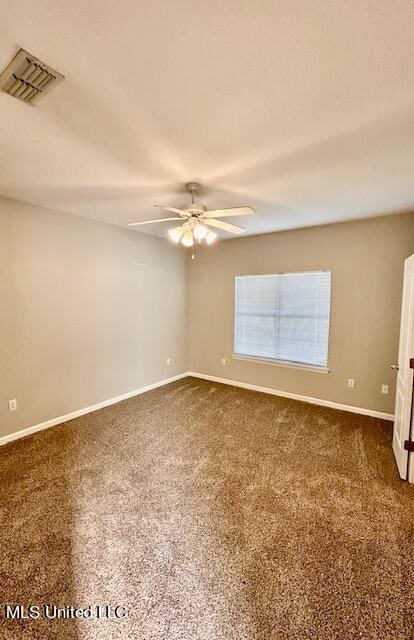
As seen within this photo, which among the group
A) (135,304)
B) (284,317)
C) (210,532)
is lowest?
(210,532)

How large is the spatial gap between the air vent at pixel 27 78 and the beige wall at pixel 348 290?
3.29m

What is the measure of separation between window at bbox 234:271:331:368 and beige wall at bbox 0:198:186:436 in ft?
4.34

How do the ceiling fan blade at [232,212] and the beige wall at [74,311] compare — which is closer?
the ceiling fan blade at [232,212]

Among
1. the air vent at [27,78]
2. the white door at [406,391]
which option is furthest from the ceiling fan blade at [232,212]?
the white door at [406,391]

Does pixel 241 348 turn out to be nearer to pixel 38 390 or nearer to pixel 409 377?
pixel 409 377

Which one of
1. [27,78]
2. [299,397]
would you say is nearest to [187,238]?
[27,78]

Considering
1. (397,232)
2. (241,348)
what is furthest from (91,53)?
(241,348)

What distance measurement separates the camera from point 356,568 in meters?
1.51

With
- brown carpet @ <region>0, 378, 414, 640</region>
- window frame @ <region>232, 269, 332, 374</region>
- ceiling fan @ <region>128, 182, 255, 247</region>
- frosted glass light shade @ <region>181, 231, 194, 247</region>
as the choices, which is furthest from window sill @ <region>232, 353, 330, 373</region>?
frosted glass light shade @ <region>181, 231, 194, 247</region>

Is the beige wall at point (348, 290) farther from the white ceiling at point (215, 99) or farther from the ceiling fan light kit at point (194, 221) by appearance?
the ceiling fan light kit at point (194, 221)

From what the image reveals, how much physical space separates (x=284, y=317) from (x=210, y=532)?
2946 millimetres

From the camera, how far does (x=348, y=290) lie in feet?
11.7

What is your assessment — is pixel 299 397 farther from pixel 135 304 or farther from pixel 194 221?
pixel 194 221

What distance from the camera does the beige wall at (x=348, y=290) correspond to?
3.29m
